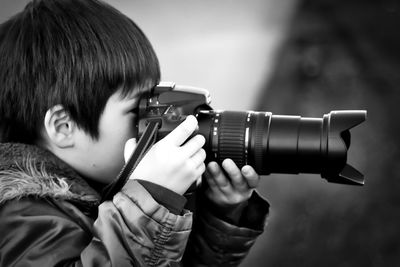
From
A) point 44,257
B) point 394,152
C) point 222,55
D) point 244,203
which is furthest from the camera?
point 222,55

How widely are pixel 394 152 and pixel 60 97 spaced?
2.63ft

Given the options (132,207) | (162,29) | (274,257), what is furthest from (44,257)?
(162,29)

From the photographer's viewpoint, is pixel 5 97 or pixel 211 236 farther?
pixel 211 236

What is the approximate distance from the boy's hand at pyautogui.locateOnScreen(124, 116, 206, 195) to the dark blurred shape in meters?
0.66

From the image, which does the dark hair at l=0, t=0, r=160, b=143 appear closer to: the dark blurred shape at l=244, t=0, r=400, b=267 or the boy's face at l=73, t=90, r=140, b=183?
the boy's face at l=73, t=90, r=140, b=183

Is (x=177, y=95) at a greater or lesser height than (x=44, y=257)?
greater

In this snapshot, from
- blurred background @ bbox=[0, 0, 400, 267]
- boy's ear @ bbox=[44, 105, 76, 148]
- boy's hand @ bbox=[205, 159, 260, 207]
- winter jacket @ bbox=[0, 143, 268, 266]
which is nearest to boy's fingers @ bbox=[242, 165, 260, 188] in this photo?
boy's hand @ bbox=[205, 159, 260, 207]

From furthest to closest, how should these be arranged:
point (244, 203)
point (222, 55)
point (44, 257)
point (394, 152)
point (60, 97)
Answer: point (222, 55) → point (394, 152) → point (244, 203) → point (60, 97) → point (44, 257)

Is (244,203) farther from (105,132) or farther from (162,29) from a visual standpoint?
(162,29)

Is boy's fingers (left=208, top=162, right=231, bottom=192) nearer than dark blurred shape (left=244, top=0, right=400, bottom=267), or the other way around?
boy's fingers (left=208, top=162, right=231, bottom=192)

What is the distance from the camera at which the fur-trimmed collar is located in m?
0.72

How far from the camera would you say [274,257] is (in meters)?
1.39

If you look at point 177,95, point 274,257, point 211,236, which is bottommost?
point 274,257

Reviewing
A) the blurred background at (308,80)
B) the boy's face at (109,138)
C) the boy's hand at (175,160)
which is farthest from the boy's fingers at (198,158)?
the blurred background at (308,80)
